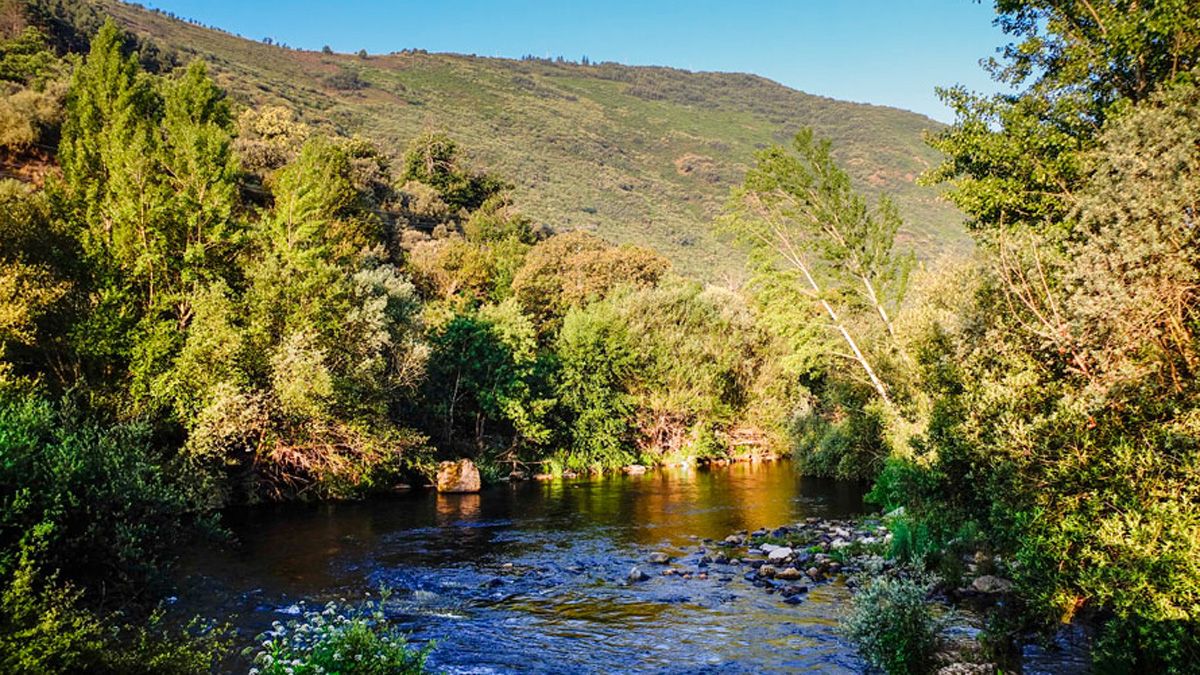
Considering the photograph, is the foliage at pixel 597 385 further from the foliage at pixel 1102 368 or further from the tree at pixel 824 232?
the foliage at pixel 1102 368

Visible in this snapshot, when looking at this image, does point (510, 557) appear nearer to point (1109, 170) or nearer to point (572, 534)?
point (572, 534)

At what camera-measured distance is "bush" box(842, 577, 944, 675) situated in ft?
36.8

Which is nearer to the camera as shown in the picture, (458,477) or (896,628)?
(896,628)

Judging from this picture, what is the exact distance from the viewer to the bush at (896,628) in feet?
36.8

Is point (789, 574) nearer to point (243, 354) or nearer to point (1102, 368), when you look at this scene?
point (1102, 368)

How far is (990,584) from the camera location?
15.9 metres

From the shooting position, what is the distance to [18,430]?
12.2 meters

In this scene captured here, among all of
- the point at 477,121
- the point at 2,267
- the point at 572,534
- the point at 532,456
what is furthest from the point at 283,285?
the point at 477,121

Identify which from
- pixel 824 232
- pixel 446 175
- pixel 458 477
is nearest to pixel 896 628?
pixel 824 232

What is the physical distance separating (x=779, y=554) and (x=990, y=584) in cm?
634

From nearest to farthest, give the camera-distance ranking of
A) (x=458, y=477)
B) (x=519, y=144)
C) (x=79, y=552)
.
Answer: (x=79, y=552) → (x=458, y=477) → (x=519, y=144)

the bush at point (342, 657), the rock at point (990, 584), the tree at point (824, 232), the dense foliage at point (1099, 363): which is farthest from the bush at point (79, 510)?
the tree at point (824, 232)

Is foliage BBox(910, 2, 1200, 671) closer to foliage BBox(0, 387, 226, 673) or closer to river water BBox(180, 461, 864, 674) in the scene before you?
river water BBox(180, 461, 864, 674)

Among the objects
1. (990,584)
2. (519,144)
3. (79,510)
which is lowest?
(990,584)
